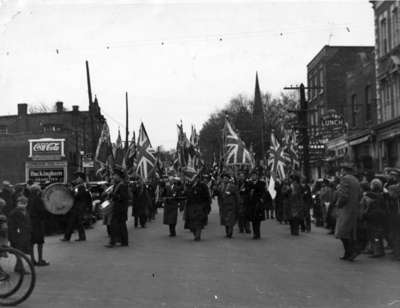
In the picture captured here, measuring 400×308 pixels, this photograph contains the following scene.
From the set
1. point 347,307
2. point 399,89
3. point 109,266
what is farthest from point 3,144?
point 347,307

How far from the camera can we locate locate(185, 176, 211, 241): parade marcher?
16.2 m

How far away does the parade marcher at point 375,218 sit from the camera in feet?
41.9

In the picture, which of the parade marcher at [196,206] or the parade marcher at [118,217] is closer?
the parade marcher at [118,217]

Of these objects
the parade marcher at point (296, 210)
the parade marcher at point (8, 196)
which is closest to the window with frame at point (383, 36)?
the parade marcher at point (296, 210)

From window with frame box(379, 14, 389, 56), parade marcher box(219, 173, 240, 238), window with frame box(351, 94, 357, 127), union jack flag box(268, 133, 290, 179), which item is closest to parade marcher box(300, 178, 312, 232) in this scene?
parade marcher box(219, 173, 240, 238)

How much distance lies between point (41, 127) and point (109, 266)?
58206 millimetres

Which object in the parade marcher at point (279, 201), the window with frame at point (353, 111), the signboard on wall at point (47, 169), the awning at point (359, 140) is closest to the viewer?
the parade marcher at point (279, 201)

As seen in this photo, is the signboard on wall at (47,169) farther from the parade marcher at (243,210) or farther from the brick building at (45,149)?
the parade marcher at (243,210)

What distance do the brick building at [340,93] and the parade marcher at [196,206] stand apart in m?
15.8

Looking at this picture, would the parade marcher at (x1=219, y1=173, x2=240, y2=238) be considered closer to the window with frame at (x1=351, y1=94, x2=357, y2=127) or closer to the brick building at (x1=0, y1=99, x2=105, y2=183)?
the window with frame at (x1=351, y1=94, x2=357, y2=127)

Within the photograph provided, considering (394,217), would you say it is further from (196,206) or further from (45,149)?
(45,149)

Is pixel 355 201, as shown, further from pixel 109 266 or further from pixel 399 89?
pixel 399 89

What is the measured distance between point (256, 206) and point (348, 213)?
15.0ft

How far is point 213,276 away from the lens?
10148 mm
